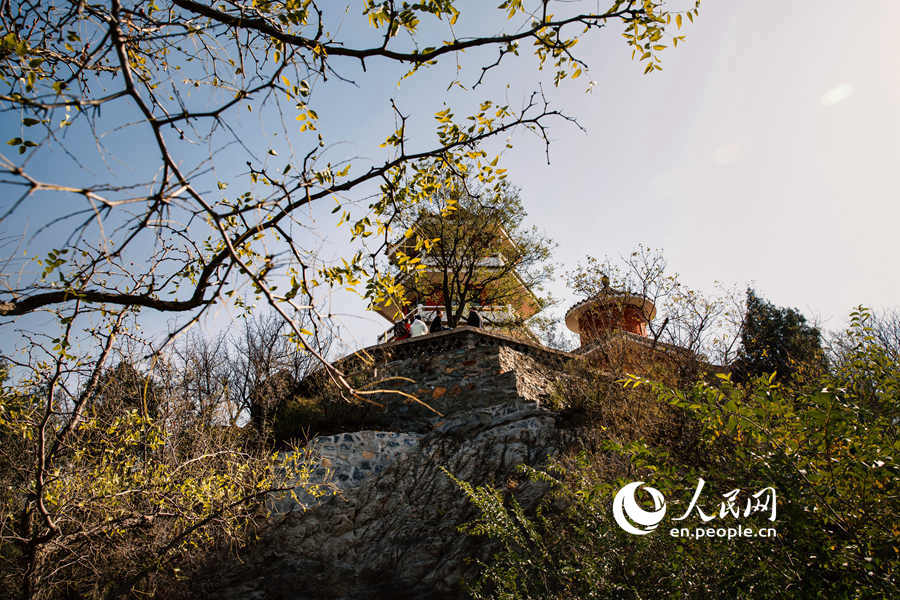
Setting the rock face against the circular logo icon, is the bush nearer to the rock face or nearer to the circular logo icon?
the circular logo icon

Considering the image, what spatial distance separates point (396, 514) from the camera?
6.55 m

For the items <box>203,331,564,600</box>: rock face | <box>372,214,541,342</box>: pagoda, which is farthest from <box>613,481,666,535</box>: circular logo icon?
<box>372,214,541,342</box>: pagoda

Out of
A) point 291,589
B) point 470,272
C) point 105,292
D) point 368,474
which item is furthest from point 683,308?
point 105,292

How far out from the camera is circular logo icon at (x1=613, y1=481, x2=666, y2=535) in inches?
103

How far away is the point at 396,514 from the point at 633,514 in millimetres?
4494

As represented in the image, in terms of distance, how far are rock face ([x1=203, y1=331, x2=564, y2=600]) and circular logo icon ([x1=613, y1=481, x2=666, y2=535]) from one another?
2.57 metres

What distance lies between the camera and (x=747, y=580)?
6.75ft

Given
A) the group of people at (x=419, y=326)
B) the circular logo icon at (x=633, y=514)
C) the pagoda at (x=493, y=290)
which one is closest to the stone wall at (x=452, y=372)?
the group of people at (x=419, y=326)

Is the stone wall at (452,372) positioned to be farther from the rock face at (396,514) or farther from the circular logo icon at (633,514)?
the circular logo icon at (633,514)

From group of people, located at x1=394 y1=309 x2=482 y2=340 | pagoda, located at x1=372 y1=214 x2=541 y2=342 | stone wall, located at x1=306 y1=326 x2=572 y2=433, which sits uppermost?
pagoda, located at x1=372 y1=214 x2=541 y2=342

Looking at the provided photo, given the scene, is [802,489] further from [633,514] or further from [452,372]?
[452,372]

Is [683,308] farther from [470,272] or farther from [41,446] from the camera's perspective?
[41,446]

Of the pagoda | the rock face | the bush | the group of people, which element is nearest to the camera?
the bush

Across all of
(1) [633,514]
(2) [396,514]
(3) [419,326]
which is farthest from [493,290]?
(1) [633,514]
